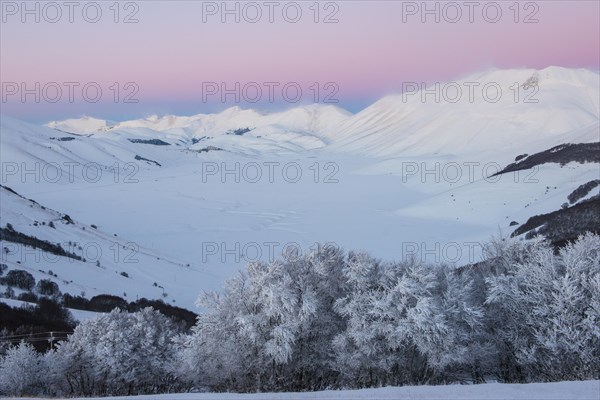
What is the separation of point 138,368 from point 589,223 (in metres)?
37.6

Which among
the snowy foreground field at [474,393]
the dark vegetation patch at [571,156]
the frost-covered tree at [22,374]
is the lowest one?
the frost-covered tree at [22,374]

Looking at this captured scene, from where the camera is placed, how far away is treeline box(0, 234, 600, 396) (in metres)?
18.9

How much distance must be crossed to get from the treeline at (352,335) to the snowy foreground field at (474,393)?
505 centimetres

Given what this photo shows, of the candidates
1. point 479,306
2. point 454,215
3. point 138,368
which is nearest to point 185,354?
point 138,368

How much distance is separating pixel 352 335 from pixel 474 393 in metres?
6.95

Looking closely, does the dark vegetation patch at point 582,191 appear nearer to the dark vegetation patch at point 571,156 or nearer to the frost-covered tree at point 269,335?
the dark vegetation patch at point 571,156

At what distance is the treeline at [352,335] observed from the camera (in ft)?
61.9

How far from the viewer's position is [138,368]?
71.5 ft

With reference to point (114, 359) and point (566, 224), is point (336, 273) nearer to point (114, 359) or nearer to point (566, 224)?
point (114, 359)

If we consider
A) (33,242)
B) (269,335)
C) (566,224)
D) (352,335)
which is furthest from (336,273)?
(33,242)

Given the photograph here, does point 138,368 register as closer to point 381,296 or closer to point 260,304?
point 260,304

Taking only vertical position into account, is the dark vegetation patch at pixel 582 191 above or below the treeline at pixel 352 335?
above

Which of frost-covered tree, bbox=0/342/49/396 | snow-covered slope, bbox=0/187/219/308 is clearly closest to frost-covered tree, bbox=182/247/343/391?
frost-covered tree, bbox=0/342/49/396

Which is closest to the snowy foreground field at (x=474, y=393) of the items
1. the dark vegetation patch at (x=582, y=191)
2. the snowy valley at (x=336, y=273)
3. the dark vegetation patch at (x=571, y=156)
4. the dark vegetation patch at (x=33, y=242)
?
the snowy valley at (x=336, y=273)
